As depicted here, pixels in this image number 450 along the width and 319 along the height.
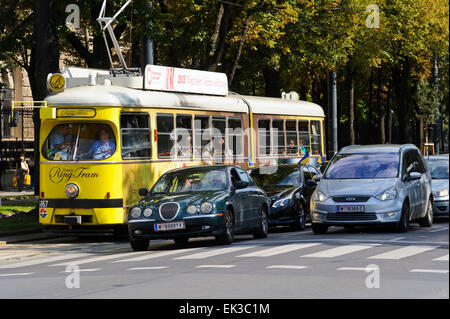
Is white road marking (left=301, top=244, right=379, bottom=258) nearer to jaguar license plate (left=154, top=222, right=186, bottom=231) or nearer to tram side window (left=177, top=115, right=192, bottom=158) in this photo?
jaguar license plate (left=154, top=222, right=186, bottom=231)

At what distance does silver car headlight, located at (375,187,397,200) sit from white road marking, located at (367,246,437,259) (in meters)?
2.88

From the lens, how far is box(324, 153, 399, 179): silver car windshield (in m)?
18.8

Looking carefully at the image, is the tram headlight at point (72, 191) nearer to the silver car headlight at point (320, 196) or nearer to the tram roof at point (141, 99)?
the tram roof at point (141, 99)

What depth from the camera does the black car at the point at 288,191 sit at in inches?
834

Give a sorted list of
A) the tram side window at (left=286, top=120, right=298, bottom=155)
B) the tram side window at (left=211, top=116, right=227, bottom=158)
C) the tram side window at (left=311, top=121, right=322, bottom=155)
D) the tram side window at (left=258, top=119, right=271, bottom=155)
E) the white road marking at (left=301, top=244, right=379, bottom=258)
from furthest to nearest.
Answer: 1. the tram side window at (left=311, top=121, right=322, bottom=155)
2. the tram side window at (left=286, top=120, right=298, bottom=155)
3. the tram side window at (left=258, top=119, right=271, bottom=155)
4. the tram side window at (left=211, top=116, right=227, bottom=158)
5. the white road marking at (left=301, top=244, right=379, bottom=258)

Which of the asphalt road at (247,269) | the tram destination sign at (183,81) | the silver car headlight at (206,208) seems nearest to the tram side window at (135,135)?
the tram destination sign at (183,81)

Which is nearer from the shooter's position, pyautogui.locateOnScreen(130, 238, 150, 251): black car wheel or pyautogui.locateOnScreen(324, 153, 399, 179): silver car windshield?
pyautogui.locateOnScreen(130, 238, 150, 251): black car wheel

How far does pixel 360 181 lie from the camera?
60.8 ft

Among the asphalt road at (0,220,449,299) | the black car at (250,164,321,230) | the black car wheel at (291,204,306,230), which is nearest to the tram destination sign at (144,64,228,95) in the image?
the black car at (250,164,321,230)

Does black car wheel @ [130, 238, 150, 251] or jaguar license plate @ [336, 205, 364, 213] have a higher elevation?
jaguar license plate @ [336, 205, 364, 213]

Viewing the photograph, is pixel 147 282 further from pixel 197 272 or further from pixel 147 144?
pixel 147 144

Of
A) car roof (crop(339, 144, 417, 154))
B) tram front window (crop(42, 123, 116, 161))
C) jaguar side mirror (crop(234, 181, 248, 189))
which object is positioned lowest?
jaguar side mirror (crop(234, 181, 248, 189))

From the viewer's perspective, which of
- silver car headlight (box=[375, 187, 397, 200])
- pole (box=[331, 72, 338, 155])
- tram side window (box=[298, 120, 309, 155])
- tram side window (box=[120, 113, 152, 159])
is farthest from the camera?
pole (box=[331, 72, 338, 155])
